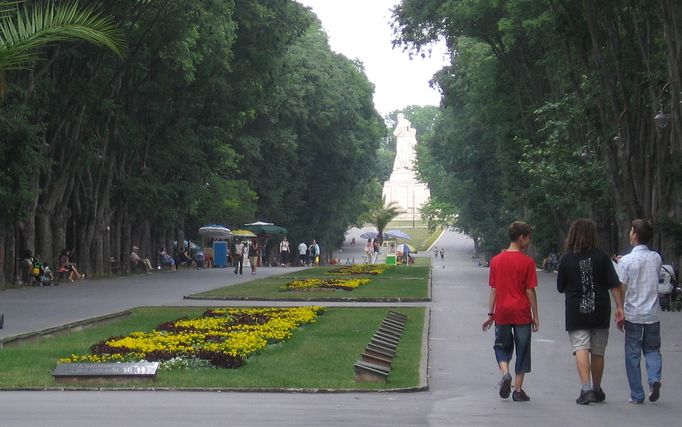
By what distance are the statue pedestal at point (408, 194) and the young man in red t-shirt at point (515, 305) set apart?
158771mm

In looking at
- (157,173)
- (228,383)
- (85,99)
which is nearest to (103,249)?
(157,173)

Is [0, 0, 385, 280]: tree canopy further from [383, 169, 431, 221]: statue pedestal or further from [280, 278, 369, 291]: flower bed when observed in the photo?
[383, 169, 431, 221]: statue pedestal

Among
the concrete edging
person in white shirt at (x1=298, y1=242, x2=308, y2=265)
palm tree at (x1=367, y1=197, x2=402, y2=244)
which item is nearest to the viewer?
the concrete edging

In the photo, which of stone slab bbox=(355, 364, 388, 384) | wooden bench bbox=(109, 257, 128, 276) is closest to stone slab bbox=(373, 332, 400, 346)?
stone slab bbox=(355, 364, 388, 384)

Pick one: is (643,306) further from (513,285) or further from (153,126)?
(153,126)

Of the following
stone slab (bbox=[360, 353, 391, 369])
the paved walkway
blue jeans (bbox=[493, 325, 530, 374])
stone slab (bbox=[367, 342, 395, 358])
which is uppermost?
blue jeans (bbox=[493, 325, 530, 374])

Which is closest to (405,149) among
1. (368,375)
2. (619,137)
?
(619,137)

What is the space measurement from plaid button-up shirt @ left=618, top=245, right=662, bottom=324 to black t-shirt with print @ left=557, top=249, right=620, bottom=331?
455 millimetres

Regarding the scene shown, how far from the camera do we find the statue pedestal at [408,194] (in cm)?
17288

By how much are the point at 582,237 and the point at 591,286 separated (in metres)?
0.46

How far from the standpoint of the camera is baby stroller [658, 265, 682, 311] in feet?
86.1

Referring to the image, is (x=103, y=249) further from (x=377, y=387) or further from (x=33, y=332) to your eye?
(x=377, y=387)

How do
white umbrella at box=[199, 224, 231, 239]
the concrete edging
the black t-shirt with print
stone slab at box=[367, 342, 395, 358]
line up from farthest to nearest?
white umbrella at box=[199, 224, 231, 239] → the concrete edging → stone slab at box=[367, 342, 395, 358] → the black t-shirt with print

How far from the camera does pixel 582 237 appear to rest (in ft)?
41.7
